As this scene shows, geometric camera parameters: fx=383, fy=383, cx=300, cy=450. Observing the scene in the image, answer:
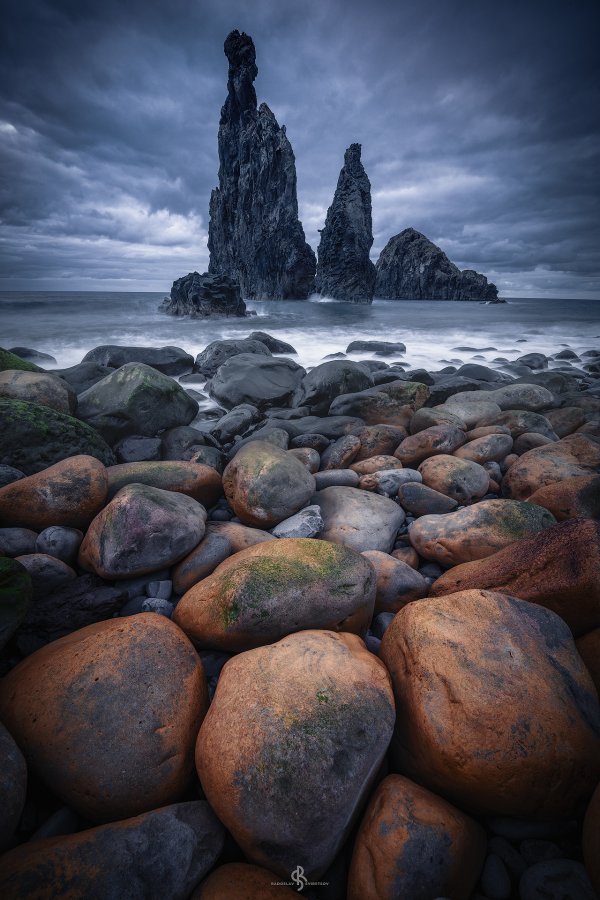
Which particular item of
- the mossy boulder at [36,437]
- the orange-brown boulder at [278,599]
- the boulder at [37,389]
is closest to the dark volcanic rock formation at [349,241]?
the boulder at [37,389]

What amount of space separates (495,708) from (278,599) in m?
1.06

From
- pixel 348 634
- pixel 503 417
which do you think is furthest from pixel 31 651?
pixel 503 417

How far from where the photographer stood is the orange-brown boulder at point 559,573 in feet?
6.56

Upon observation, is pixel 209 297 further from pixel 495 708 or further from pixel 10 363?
pixel 495 708

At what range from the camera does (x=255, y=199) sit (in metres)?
64.1

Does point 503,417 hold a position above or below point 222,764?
above

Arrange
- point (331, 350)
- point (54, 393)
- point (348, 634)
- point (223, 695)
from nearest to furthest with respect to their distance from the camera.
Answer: point (223, 695) → point (348, 634) → point (54, 393) → point (331, 350)

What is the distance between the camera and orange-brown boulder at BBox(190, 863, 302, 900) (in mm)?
1329

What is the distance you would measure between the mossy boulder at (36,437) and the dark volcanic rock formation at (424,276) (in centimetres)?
9167

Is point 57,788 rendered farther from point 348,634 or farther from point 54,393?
point 54,393

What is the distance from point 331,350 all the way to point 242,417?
9.77 metres

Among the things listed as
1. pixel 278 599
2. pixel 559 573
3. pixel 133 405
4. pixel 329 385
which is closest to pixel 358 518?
pixel 278 599

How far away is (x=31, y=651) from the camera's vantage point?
209 cm

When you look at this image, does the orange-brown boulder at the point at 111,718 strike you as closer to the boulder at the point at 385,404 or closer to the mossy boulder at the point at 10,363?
the boulder at the point at 385,404
